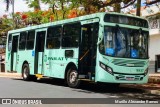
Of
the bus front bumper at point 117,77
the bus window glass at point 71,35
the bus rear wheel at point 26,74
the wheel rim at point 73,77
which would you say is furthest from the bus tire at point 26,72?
the bus front bumper at point 117,77

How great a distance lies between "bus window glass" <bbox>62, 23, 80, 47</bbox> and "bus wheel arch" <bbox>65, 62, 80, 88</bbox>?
927 mm

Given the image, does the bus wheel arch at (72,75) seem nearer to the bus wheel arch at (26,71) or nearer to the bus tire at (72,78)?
the bus tire at (72,78)

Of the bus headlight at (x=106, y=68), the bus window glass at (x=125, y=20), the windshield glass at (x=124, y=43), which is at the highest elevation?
the bus window glass at (x=125, y=20)

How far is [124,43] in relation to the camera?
634 inches

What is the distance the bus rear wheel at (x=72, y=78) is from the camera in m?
17.4

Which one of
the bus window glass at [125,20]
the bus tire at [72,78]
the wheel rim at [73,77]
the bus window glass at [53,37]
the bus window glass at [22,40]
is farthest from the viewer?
the bus window glass at [22,40]

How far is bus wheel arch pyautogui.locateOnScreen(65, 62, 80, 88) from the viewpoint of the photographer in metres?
17.4

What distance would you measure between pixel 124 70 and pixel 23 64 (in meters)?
8.51

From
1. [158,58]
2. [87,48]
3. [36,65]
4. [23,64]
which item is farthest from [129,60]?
[158,58]

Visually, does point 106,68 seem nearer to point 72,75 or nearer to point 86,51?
point 86,51

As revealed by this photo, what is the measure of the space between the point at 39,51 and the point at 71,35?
381 cm

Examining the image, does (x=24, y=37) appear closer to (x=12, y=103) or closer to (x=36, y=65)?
(x=36, y=65)

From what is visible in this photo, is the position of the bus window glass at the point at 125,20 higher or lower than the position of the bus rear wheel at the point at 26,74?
higher

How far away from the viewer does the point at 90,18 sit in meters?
16.7
